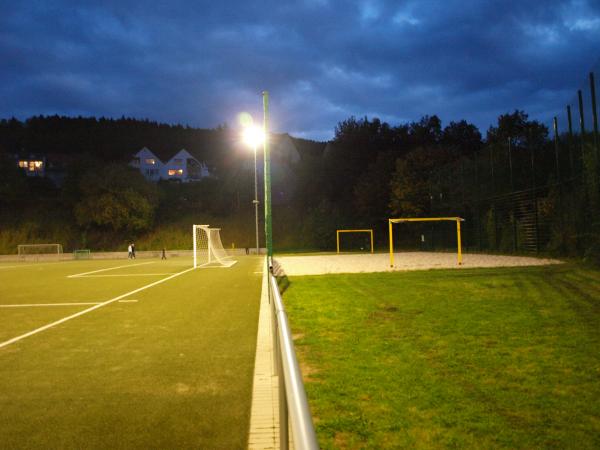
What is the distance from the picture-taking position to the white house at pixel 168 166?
86812 mm

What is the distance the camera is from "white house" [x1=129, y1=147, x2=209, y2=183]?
86.8 m

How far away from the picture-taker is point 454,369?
4.78 m

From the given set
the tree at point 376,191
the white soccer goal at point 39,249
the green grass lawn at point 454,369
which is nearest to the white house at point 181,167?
the white soccer goal at point 39,249

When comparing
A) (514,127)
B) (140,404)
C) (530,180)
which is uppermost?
(514,127)

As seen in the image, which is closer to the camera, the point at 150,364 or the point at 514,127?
the point at 150,364

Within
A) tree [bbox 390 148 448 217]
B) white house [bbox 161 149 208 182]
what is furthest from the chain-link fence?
white house [bbox 161 149 208 182]

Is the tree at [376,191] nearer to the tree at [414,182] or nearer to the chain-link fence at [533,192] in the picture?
the tree at [414,182]

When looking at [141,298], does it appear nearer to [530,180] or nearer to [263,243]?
[530,180]

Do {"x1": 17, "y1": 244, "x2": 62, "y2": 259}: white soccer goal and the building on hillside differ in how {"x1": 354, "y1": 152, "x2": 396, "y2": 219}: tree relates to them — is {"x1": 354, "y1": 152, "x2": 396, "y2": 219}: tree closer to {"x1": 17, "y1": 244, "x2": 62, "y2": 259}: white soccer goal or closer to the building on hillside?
{"x1": 17, "y1": 244, "x2": 62, "y2": 259}: white soccer goal

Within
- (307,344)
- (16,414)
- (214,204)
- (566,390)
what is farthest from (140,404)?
(214,204)

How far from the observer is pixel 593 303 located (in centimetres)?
846

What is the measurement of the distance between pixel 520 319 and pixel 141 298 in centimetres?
846

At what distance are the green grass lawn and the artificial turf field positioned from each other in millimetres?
846

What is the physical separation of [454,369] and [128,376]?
3.42m
